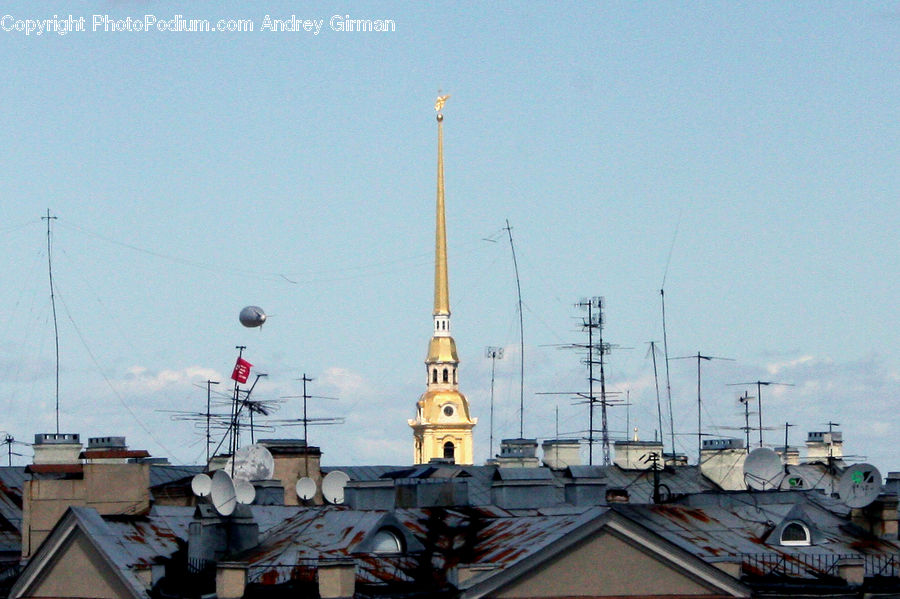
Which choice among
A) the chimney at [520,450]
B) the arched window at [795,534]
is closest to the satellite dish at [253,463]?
the arched window at [795,534]

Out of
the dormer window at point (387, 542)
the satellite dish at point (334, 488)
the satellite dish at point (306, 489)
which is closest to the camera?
the dormer window at point (387, 542)

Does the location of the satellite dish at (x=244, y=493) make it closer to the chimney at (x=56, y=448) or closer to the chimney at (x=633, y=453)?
the chimney at (x=56, y=448)

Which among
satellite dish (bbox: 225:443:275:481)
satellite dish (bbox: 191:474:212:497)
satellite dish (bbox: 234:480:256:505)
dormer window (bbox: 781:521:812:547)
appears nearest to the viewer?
dormer window (bbox: 781:521:812:547)

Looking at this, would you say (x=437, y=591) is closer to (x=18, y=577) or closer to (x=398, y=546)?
(x=398, y=546)

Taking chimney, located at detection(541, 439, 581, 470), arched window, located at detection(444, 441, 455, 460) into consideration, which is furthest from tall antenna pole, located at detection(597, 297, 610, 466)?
arched window, located at detection(444, 441, 455, 460)

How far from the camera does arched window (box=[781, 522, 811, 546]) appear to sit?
5966 centimetres

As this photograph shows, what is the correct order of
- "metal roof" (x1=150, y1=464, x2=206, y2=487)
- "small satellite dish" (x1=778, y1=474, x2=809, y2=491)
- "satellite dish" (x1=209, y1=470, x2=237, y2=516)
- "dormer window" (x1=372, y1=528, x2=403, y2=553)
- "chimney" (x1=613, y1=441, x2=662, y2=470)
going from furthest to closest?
"chimney" (x1=613, y1=441, x2=662, y2=470), "metal roof" (x1=150, y1=464, x2=206, y2=487), "small satellite dish" (x1=778, y1=474, x2=809, y2=491), "satellite dish" (x1=209, y1=470, x2=237, y2=516), "dormer window" (x1=372, y1=528, x2=403, y2=553)

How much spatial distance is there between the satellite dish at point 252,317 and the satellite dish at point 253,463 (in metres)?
4.28

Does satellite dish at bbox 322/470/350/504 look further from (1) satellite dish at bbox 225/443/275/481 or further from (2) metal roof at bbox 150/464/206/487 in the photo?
(2) metal roof at bbox 150/464/206/487

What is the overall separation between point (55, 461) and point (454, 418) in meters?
111

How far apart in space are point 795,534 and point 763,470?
384 inches

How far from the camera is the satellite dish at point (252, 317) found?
74375 millimetres

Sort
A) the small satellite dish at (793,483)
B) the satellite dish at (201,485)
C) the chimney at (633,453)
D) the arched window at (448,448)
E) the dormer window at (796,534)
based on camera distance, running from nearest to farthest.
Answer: the dormer window at (796,534) < the satellite dish at (201,485) < the small satellite dish at (793,483) < the chimney at (633,453) < the arched window at (448,448)

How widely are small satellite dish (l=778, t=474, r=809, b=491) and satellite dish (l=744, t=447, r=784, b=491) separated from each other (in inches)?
12.4
